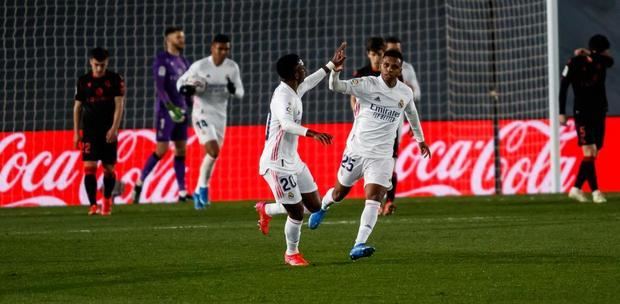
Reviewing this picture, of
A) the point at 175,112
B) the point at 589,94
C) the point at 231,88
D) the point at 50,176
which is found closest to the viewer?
the point at 589,94

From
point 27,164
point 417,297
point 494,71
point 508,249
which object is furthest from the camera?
point 494,71

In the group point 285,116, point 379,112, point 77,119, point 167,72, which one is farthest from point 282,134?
point 167,72

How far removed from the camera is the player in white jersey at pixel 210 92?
15.6 m

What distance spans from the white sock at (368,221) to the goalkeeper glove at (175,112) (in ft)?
24.5

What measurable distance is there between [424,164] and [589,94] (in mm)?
3646

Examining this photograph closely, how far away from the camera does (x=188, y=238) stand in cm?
1089

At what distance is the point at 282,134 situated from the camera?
352 inches

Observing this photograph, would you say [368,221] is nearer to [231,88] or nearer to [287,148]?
[287,148]

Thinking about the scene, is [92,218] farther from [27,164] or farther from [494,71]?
[494,71]

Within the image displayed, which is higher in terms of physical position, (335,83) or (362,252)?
(335,83)

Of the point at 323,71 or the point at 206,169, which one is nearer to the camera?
the point at 323,71

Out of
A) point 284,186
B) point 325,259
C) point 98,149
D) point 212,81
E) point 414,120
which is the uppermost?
point 212,81

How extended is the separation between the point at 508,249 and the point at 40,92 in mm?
14345

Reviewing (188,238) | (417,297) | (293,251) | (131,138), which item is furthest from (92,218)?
(417,297)
